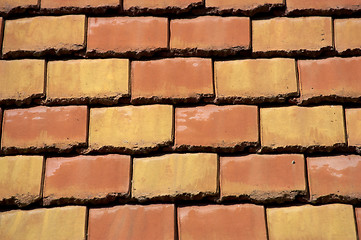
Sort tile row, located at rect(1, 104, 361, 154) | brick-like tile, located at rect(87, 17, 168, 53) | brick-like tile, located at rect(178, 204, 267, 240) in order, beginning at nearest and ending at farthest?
A: brick-like tile, located at rect(178, 204, 267, 240) → tile row, located at rect(1, 104, 361, 154) → brick-like tile, located at rect(87, 17, 168, 53)

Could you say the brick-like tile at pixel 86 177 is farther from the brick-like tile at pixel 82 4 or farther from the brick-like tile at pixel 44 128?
the brick-like tile at pixel 82 4

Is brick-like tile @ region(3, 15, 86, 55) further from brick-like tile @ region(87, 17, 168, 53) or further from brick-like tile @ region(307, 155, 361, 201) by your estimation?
brick-like tile @ region(307, 155, 361, 201)

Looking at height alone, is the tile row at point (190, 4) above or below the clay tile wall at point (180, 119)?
above

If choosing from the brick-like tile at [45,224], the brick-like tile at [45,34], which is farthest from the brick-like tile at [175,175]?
the brick-like tile at [45,34]

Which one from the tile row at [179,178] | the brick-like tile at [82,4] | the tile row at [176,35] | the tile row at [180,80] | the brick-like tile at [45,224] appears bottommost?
the brick-like tile at [45,224]

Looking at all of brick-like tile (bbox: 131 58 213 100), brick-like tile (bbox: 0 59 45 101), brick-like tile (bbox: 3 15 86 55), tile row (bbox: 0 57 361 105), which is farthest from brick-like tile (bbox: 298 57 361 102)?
brick-like tile (bbox: 0 59 45 101)

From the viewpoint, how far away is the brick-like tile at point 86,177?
1732 mm

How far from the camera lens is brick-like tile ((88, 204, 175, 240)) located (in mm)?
1683

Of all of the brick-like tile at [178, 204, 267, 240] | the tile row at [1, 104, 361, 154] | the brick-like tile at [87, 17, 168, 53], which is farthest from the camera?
the brick-like tile at [87, 17, 168, 53]

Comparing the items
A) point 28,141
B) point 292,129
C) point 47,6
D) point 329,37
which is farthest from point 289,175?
point 47,6

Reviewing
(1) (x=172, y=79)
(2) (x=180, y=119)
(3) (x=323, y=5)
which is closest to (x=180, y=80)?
(1) (x=172, y=79)

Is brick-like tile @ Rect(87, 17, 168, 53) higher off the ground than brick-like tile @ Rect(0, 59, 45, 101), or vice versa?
brick-like tile @ Rect(87, 17, 168, 53)

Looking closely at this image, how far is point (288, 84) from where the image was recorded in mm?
1864

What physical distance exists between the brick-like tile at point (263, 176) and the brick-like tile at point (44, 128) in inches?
25.3
